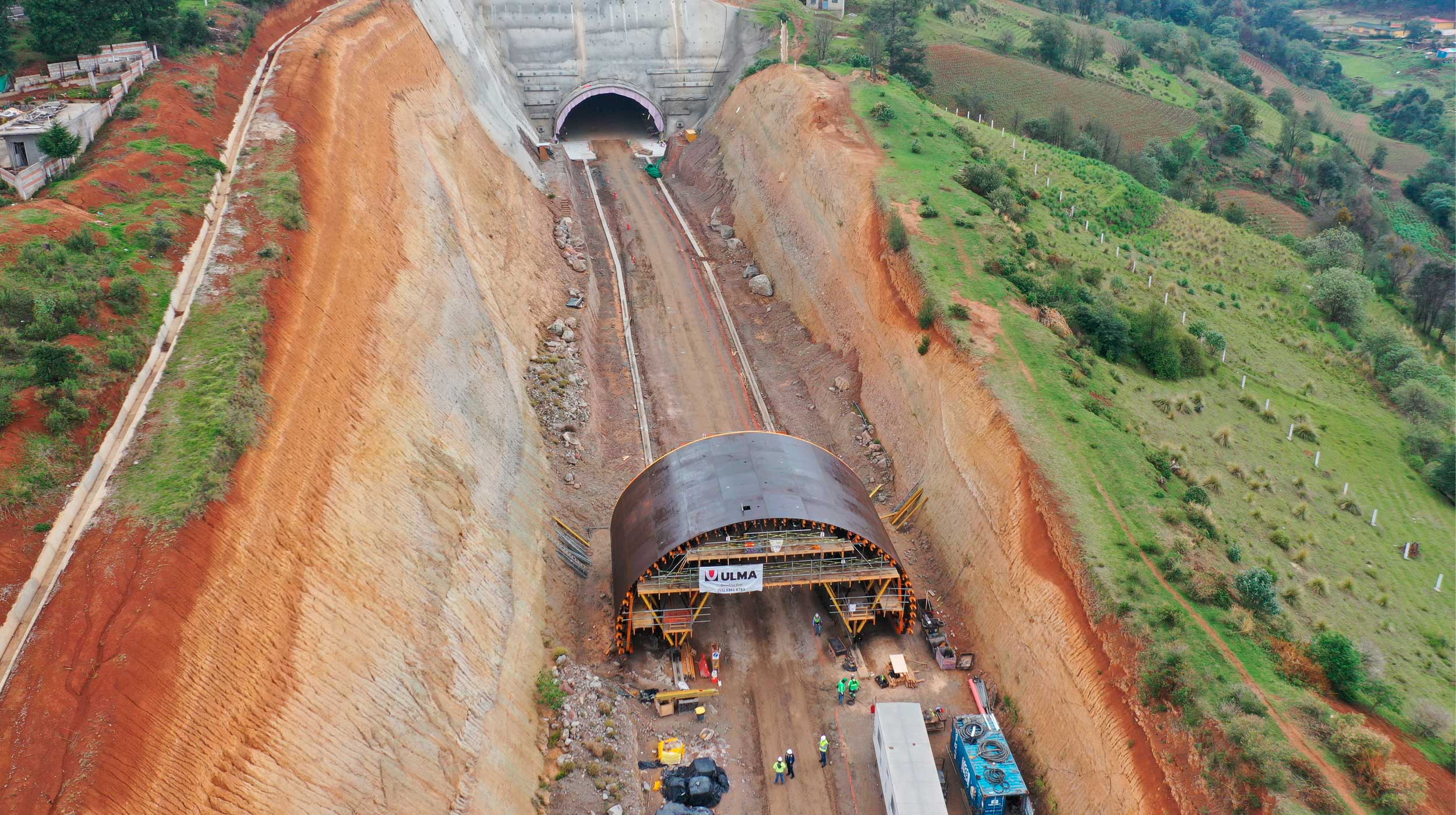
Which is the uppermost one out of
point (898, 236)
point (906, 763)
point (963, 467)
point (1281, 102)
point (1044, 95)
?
point (898, 236)

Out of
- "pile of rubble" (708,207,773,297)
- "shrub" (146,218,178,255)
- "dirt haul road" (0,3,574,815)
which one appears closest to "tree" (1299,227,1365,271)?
"pile of rubble" (708,207,773,297)

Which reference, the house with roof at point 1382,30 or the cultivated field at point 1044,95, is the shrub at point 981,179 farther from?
the house with roof at point 1382,30

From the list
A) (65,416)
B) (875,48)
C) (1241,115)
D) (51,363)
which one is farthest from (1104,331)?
(1241,115)

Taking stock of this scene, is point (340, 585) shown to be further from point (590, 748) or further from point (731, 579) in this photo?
point (731, 579)

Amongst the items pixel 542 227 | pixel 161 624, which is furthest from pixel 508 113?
pixel 161 624

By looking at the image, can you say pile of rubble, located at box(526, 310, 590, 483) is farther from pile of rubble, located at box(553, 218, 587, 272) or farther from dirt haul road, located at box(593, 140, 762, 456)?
pile of rubble, located at box(553, 218, 587, 272)

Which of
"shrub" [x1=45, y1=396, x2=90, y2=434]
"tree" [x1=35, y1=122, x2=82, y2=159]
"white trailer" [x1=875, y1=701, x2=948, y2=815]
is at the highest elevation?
"tree" [x1=35, y1=122, x2=82, y2=159]
